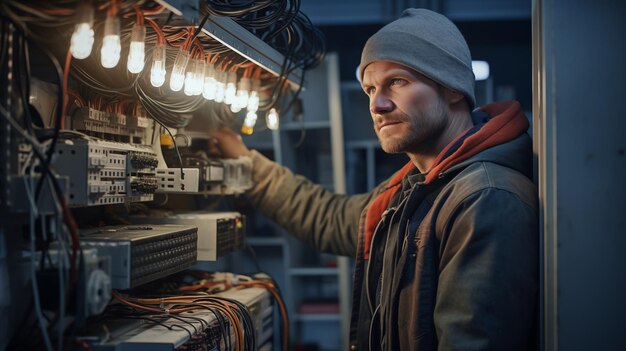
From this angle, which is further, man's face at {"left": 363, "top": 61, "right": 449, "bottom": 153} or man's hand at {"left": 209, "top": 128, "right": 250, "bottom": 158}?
man's hand at {"left": 209, "top": 128, "right": 250, "bottom": 158}

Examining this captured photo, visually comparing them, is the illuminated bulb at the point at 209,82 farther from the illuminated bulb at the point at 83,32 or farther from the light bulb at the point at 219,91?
the illuminated bulb at the point at 83,32

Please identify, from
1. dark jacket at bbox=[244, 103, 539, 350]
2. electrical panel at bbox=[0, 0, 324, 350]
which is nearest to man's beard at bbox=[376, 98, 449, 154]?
dark jacket at bbox=[244, 103, 539, 350]

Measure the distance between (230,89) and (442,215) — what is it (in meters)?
0.86

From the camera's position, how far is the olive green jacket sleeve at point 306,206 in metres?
2.63

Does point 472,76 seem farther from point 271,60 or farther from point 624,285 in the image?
point 624,285

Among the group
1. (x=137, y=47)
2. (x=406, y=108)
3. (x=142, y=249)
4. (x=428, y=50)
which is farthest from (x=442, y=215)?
(x=137, y=47)

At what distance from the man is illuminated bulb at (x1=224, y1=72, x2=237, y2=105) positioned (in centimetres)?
44

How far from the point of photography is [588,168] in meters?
1.46

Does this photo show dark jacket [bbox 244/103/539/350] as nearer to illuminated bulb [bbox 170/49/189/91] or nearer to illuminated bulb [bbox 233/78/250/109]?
illuminated bulb [bbox 233/78/250/109]

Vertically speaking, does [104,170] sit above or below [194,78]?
below

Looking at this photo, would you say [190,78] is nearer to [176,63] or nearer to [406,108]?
[176,63]

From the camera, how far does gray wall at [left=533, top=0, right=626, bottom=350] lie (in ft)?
4.77

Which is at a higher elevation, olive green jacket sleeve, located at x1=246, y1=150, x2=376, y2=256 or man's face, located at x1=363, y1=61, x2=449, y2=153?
man's face, located at x1=363, y1=61, x2=449, y2=153

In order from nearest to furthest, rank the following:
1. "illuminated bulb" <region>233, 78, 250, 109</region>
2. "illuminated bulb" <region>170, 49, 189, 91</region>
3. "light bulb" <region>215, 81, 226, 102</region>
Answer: "illuminated bulb" <region>170, 49, 189, 91</region>, "light bulb" <region>215, 81, 226, 102</region>, "illuminated bulb" <region>233, 78, 250, 109</region>
